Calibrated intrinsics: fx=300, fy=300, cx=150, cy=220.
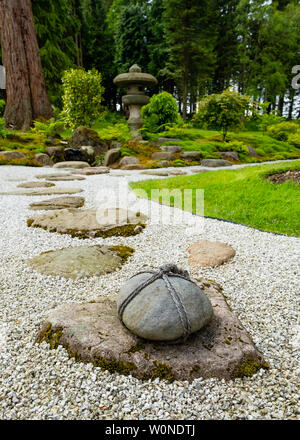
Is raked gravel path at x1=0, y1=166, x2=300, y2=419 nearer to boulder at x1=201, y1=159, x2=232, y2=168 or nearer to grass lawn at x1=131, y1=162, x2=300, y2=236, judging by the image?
grass lawn at x1=131, y1=162, x2=300, y2=236

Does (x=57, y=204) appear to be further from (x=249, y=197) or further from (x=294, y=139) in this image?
(x=294, y=139)

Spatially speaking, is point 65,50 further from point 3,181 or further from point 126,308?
point 126,308

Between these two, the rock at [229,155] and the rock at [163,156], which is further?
the rock at [229,155]

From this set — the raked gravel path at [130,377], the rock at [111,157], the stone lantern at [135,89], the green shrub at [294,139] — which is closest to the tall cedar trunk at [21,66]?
the stone lantern at [135,89]

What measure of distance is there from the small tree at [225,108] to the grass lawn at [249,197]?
650 cm

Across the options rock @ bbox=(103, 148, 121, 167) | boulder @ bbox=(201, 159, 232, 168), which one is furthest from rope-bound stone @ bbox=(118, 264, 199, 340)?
rock @ bbox=(103, 148, 121, 167)

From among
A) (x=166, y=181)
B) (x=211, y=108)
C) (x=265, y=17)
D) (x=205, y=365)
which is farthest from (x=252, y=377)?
(x=265, y=17)

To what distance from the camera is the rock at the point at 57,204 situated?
14.5 feet

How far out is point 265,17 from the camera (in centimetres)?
2362

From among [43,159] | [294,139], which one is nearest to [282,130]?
[294,139]

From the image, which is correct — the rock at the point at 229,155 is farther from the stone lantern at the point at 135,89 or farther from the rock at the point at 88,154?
the rock at the point at 88,154

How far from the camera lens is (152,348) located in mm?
1548

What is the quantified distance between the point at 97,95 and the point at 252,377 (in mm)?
13802

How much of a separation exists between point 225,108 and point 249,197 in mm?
8035
